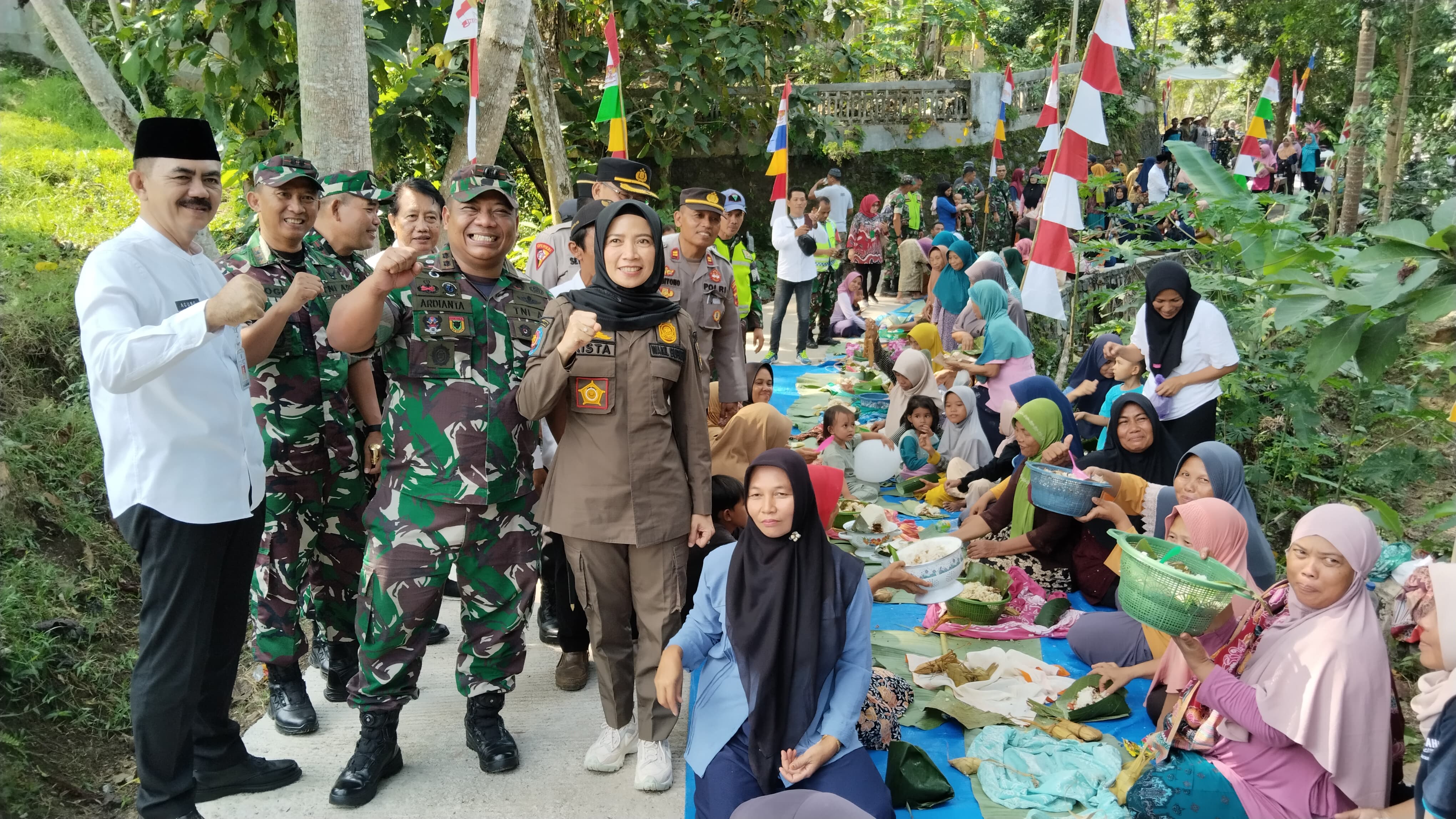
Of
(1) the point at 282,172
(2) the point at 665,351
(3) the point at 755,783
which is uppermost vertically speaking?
(1) the point at 282,172

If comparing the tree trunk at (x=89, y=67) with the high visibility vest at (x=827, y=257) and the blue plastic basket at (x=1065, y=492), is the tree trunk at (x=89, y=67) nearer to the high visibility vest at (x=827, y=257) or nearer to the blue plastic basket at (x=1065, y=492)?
the blue plastic basket at (x=1065, y=492)

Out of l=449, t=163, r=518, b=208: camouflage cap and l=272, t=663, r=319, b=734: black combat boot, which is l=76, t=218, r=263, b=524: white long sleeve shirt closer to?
l=449, t=163, r=518, b=208: camouflage cap

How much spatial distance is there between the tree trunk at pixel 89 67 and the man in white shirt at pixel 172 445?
3.15 metres

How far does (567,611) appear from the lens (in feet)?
12.3

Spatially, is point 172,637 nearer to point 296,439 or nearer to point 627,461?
point 296,439

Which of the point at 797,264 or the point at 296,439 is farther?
the point at 797,264

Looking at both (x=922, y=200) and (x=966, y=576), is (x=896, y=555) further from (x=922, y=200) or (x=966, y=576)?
(x=922, y=200)

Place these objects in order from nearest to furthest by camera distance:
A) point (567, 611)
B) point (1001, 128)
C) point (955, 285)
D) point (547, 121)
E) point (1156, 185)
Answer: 1. point (567, 611)
2. point (955, 285)
3. point (547, 121)
4. point (1001, 128)
5. point (1156, 185)

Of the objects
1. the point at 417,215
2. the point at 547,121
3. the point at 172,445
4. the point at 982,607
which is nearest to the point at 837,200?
the point at 547,121

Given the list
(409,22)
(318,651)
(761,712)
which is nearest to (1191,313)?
(761,712)

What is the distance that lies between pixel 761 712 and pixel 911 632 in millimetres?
1893

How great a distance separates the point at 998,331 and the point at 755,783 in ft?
14.6

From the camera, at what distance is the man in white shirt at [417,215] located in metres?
3.59

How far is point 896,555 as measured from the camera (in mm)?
4629
